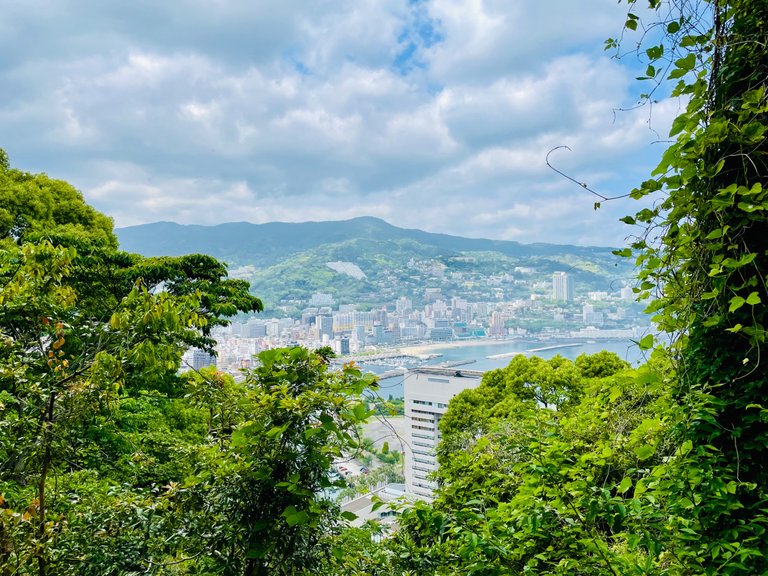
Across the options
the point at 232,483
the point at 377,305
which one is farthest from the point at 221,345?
the point at 377,305

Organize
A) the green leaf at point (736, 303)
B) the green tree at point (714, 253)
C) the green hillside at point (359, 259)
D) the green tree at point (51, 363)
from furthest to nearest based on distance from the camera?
the green hillside at point (359, 259) → the green tree at point (51, 363) → the green tree at point (714, 253) → the green leaf at point (736, 303)

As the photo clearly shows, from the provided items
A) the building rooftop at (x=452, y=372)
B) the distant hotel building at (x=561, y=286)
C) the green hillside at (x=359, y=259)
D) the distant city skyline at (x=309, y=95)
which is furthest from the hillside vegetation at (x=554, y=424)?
the green hillside at (x=359, y=259)

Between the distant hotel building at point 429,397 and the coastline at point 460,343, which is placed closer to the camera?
the distant hotel building at point 429,397

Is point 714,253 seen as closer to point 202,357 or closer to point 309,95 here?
point 202,357

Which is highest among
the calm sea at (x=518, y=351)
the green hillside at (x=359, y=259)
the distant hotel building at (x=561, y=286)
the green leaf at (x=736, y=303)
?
the green hillside at (x=359, y=259)

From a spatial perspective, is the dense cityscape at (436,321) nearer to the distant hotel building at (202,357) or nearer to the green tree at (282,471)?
the distant hotel building at (202,357)

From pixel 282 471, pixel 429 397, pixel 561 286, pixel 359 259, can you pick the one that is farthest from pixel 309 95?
pixel 282 471

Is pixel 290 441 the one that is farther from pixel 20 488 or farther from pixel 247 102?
pixel 247 102
